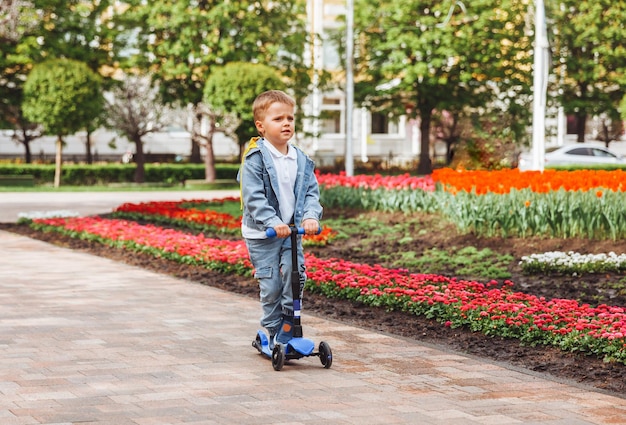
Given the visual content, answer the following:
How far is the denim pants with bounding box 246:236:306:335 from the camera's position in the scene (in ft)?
22.0

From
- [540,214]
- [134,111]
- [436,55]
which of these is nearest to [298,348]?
[540,214]

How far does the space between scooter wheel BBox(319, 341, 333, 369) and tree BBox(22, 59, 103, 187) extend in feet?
85.9

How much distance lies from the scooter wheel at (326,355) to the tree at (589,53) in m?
35.4

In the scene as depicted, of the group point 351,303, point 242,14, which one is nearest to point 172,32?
point 242,14

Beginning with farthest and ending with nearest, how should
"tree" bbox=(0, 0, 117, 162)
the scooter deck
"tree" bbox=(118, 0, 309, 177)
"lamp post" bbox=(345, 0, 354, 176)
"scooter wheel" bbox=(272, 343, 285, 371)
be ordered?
"tree" bbox=(118, 0, 309, 177)
"tree" bbox=(0, 0, 117, 162)
"lamp post" bbox=(345, 0, 354, 176)
the scooter deck
"scooter wheel" bbox=(272, 343, 285, 371)

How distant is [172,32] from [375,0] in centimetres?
701

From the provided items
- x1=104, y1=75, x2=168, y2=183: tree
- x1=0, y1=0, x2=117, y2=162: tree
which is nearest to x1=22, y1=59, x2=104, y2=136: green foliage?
x1=0, y1=0, x2=117, y2=162: tree

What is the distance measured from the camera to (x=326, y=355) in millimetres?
6586

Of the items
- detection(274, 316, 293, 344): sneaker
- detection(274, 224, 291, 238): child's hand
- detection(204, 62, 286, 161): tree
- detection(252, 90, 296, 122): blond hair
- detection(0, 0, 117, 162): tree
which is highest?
detection(0, 0, 117, 162): tree

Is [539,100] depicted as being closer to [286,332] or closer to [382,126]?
[286,332]

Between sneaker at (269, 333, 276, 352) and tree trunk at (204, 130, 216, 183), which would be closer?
sneaker at (269, 333, 276, 352)

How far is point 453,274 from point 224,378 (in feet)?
17.6

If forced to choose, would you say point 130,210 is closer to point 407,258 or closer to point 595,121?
point 407,258

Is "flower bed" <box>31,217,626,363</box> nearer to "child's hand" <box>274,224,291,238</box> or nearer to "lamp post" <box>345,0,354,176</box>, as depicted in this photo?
"child's hand" <box>274,224,291,238</box>
